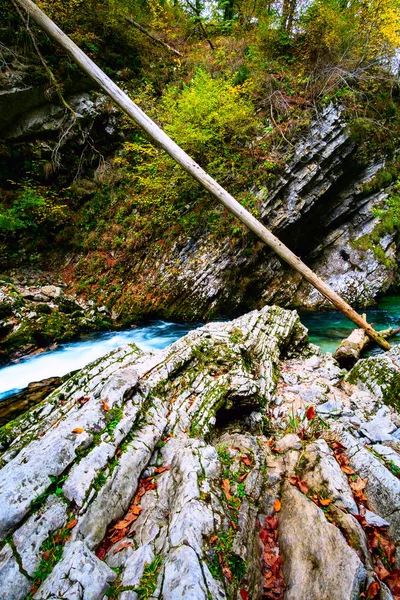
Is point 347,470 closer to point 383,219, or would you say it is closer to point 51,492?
point 51,492

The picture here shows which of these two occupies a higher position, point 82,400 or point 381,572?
point 82,400

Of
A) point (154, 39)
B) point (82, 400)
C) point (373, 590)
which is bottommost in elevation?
point (373, 590)

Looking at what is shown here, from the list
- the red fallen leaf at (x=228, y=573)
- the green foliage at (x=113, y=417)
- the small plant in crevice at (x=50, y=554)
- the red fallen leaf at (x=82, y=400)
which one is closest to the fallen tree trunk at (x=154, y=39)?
the red fallen leaf at (x=82, y=400)

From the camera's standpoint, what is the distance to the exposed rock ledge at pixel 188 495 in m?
1.76

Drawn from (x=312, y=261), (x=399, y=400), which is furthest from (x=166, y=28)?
(x=399, y=400)

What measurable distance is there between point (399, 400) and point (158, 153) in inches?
364

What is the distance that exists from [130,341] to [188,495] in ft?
18.9

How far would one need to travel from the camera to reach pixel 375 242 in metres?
10.2

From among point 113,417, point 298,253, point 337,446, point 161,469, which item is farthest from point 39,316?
point 298,253

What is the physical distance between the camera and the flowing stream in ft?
19.4

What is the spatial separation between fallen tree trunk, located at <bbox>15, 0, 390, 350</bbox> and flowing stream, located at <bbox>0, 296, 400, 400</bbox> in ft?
4.81

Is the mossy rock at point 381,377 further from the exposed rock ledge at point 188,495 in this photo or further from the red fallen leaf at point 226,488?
the red fallen leaf at point 226,488

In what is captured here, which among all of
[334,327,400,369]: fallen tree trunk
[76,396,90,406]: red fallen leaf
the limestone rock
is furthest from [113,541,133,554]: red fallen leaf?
[334,327,400,369]: fallen tree trunk

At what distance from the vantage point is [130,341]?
7.57 metres
